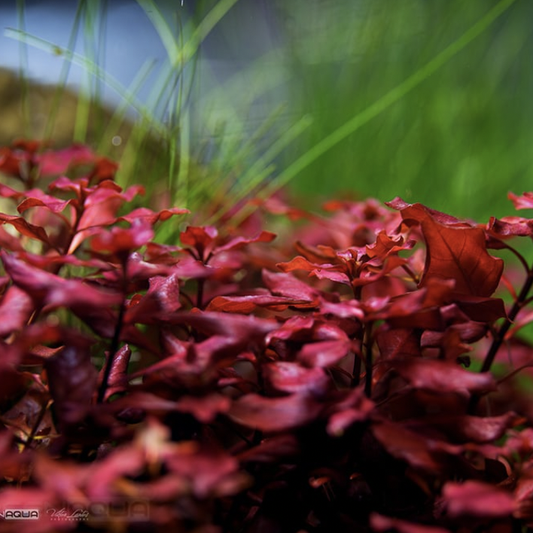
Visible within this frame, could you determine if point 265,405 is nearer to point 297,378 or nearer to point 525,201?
point 297,378

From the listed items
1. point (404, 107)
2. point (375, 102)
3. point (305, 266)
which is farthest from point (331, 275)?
point (404, 107)

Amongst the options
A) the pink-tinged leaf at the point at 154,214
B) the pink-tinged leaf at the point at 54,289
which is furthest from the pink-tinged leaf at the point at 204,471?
the pink-tinged leaf at the point at 154,214

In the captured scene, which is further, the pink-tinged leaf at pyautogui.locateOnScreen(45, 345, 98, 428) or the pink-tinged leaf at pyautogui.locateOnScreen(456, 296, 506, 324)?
the pink-tinged leaf at pyautogui.locateOnScreen(456, 296, 506, 324)

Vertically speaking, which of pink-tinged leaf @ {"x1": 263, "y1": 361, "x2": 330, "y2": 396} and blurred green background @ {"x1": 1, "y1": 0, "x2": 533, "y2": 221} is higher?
blurred green background @ {"x1": 1, "y1": 0, "x2": 533, "y2": 221}

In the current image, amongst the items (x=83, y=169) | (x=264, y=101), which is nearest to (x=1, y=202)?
(x=83, y=169)

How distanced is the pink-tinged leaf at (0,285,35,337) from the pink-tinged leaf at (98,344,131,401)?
0.28 feet

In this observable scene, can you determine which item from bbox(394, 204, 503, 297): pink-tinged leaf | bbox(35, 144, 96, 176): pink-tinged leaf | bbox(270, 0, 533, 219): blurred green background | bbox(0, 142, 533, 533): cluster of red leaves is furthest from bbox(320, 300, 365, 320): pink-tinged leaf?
bbox(270, 0, 533, 219): blurred green background

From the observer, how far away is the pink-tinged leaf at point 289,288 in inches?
21.0

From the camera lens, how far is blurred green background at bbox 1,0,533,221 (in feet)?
4.64

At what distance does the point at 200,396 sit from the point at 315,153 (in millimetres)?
667

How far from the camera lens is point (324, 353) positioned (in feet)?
1.39

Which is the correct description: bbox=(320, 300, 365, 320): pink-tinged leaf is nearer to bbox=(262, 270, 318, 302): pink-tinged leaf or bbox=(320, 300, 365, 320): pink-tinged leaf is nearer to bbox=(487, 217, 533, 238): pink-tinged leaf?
bbox=(262, 270, 318, 302): pink-tinged leaf

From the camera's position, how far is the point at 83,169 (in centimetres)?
145

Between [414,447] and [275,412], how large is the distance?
0.33 feet
